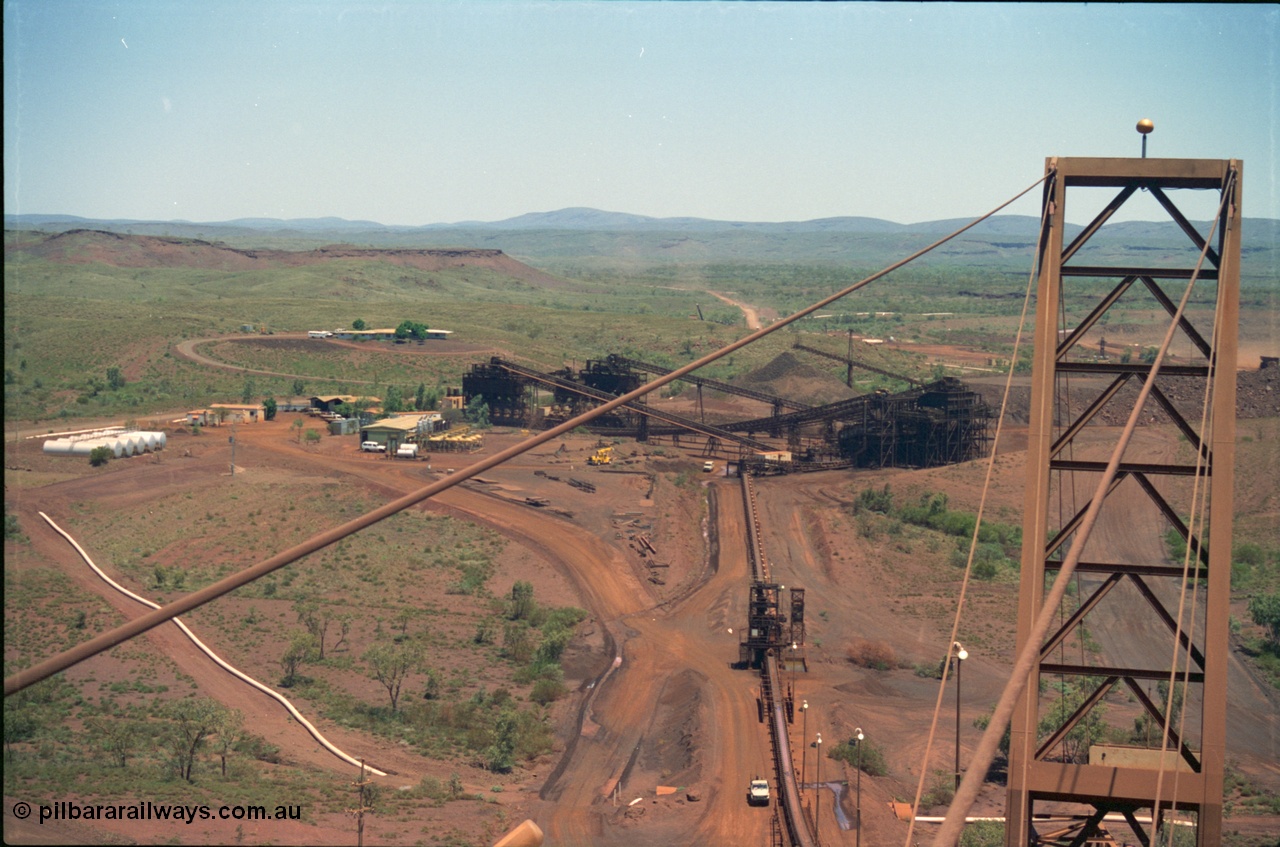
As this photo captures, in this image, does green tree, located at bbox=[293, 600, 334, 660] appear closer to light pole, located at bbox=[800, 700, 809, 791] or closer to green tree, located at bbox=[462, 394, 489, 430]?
light pole, located at bbox=[800, 700, 809, 791]

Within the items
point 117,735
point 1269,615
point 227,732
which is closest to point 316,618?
point 227,732

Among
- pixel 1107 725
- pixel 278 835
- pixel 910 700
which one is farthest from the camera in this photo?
pixel 910 700

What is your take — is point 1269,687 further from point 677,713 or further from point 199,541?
point 199,541

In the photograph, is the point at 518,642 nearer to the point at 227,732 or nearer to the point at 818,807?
the point at 227,732

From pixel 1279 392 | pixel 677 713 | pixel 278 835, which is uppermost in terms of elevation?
pixel 1279 392

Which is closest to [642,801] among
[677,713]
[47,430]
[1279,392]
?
[677,713]

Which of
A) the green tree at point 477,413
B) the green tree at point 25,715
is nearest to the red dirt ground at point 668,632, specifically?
the green tree at point 25,715

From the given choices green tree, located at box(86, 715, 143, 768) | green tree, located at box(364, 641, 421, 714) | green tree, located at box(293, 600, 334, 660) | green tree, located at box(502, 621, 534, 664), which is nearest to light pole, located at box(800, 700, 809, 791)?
green tree, located at box(502, 621, 534, 664)

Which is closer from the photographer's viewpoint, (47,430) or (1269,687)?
(1269,687)
